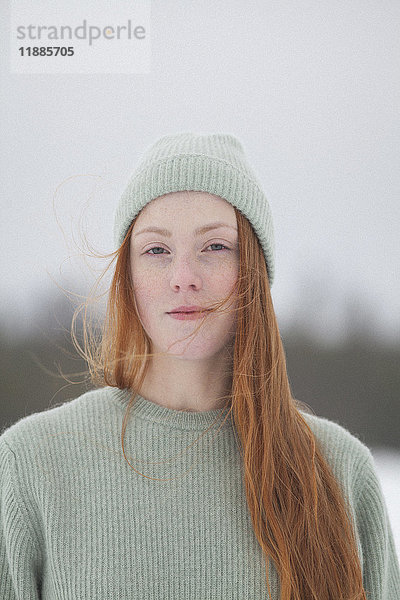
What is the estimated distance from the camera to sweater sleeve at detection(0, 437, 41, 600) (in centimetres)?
94

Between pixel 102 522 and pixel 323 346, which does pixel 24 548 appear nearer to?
pixel 102 522

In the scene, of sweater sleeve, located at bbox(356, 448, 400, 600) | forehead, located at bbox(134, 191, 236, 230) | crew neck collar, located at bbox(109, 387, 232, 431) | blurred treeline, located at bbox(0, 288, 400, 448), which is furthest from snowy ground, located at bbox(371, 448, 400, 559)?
forehead, located at bbox(134, 191, 236, 230)

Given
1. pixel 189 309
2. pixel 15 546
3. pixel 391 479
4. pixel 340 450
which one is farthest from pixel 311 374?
pixel 15 546

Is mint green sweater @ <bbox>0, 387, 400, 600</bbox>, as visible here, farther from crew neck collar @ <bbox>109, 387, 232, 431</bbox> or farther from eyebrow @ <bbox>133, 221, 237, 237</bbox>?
eyebrow @ <bbox>133, 221, 237, 237</bbox>

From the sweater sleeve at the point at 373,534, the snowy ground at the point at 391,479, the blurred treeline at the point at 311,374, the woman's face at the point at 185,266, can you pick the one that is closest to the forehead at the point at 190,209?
the woman's face at the point at 185,266

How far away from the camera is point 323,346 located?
6.46ft

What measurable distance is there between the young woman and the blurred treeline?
80 cm

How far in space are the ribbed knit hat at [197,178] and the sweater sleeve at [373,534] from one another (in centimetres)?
46

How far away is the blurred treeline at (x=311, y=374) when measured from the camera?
1.87m

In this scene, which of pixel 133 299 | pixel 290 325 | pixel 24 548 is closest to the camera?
pixel 24 548

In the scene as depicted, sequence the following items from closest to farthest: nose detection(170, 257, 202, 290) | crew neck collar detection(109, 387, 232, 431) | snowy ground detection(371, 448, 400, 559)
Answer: nose detection(170, 257, 202, 290) < crew neck collar detection(109, 387, 232, 431) < snowy ground detection(371, 448, 400, 559)

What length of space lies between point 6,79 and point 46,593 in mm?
1611

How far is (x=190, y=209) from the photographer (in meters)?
0.94

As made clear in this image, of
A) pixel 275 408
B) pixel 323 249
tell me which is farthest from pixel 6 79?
pixel 275 408
